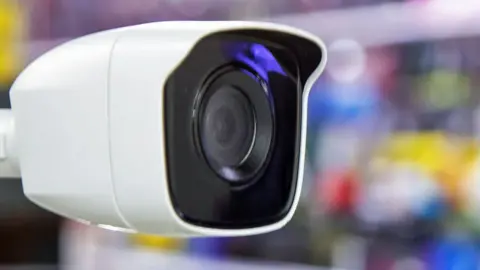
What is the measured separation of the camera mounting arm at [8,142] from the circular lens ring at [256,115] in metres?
0.14

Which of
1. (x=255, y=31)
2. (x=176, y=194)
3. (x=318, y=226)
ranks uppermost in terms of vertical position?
(x=255, y=31)

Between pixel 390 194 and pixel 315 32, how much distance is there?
13.2 inches

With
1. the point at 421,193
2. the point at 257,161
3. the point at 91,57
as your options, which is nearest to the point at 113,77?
the point at 91,57

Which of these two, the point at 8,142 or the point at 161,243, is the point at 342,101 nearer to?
the point at 161,243

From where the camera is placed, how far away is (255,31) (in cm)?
54

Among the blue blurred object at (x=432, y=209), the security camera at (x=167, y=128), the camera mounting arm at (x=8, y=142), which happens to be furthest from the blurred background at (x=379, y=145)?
the camera mounting arm at (x=8, y=142)

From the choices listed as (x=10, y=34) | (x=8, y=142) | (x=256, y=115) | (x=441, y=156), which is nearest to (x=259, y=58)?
(x=256, y=115)

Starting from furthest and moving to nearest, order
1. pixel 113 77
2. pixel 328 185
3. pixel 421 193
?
pixel 328 185 → pixel 421 193 → pixel 113 77

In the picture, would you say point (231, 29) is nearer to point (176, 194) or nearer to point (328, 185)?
point (176, 194)

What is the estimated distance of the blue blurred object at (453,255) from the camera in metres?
→ 1.27

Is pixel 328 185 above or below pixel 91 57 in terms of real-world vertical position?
below

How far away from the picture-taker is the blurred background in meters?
1.29

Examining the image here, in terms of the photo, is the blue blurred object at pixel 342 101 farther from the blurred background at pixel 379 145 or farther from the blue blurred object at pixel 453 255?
the blue blurred object at pixel 453 255

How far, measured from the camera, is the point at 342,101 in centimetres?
143
